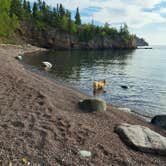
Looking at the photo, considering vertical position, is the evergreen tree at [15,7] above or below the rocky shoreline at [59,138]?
above

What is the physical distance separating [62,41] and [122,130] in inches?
4641

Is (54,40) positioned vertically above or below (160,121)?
above

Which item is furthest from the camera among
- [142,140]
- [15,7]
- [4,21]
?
[15,7]

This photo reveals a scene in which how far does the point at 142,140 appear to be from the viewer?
9523 millimetres

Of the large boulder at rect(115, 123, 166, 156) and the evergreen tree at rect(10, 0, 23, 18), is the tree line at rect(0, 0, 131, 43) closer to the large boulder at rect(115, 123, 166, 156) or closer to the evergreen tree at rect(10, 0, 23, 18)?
the evergreen tree at rect(10, 0, 23, 18)

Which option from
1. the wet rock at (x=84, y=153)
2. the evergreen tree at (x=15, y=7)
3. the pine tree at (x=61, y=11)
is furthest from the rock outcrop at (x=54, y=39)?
the wet rock at (x=84, y=153)

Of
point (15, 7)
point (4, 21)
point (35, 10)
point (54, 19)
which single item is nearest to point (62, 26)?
point (54, 19)

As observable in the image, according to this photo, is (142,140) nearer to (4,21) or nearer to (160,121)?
(160,121)

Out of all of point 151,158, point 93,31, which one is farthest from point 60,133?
A: point 93,31

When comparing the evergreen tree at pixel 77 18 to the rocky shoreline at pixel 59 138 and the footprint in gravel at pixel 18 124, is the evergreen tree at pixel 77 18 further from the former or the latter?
the footprint in gravel at pixel 18 124

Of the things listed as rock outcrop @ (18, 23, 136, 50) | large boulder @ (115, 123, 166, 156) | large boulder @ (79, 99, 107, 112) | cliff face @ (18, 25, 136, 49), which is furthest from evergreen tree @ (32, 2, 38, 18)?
large boulder @ (115, 123, 166, 156)

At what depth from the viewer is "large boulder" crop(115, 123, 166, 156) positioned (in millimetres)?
9102

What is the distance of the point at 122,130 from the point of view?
10.2 metres

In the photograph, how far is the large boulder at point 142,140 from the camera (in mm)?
9102
